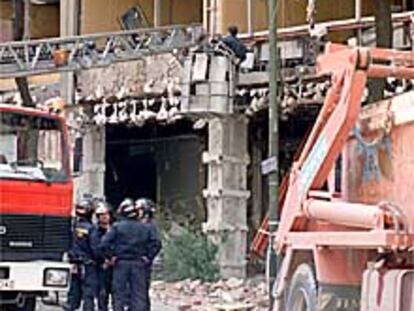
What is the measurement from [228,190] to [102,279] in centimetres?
935

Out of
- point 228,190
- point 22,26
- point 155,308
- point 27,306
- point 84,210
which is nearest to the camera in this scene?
point 27,306

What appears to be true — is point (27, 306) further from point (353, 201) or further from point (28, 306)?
point (353, 201)

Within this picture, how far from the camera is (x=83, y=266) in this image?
15.7m

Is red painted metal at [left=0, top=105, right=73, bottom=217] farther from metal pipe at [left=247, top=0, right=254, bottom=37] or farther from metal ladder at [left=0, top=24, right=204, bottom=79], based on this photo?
metal pipe at [left=247, top=0, right=254, bottom=37]

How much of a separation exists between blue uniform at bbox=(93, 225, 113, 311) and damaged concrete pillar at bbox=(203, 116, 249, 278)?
28.4ft

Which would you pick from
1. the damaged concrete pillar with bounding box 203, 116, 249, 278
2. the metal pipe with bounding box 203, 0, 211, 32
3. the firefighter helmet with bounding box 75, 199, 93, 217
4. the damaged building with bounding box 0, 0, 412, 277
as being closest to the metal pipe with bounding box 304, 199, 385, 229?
the firefighter helmet with bounding box 75, 199, 93, 217

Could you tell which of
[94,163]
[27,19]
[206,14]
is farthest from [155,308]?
[27,19]

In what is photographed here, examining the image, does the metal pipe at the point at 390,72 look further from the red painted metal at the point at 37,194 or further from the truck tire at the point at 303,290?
the red painted metal at the point at 37,194

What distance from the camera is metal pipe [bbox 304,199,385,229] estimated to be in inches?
392

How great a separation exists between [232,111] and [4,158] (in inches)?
395

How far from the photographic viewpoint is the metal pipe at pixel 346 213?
995 centimetres

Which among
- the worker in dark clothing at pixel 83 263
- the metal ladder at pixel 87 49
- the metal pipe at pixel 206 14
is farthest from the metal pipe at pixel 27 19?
the worker in dark clothing at pixel 83 263

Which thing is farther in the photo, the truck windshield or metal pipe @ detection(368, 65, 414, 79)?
Result: the truck windshield

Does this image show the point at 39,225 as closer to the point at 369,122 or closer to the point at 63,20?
the point at 369,122
